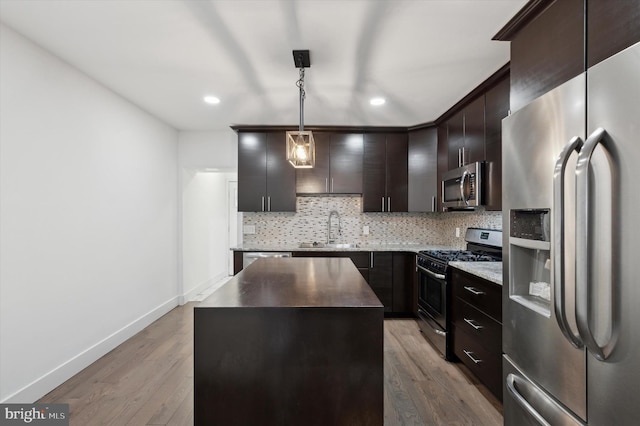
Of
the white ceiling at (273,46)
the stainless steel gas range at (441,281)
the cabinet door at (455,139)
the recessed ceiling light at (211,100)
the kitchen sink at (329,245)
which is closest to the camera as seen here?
the white ceiling at (273,46)

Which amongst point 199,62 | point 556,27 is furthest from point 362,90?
point 556,27

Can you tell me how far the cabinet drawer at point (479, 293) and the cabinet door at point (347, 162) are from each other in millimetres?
1947

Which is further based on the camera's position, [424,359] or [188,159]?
[188,159]

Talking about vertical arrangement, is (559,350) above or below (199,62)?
below

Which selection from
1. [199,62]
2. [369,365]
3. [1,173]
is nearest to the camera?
[369,365]

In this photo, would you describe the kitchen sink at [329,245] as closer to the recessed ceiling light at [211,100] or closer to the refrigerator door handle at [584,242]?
the recessed ceiling light at [211,100]

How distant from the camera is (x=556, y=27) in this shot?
1.48 meters

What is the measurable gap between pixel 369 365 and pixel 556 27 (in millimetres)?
1790

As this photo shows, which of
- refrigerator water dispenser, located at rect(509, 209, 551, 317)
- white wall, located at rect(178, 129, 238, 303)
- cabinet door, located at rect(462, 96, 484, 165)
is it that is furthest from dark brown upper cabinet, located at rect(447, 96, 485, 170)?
white wall, located at rect(178, 129, 238, 303)

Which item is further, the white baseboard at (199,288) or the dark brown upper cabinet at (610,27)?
the white baseboard at (199,288)

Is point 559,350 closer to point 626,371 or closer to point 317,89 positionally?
point 626,371

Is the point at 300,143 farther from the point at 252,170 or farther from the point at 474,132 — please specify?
the point at 252,170

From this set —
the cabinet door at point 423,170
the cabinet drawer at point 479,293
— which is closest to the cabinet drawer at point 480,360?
the cabinet drawer at point 479,293

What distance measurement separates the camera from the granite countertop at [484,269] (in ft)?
6.99
